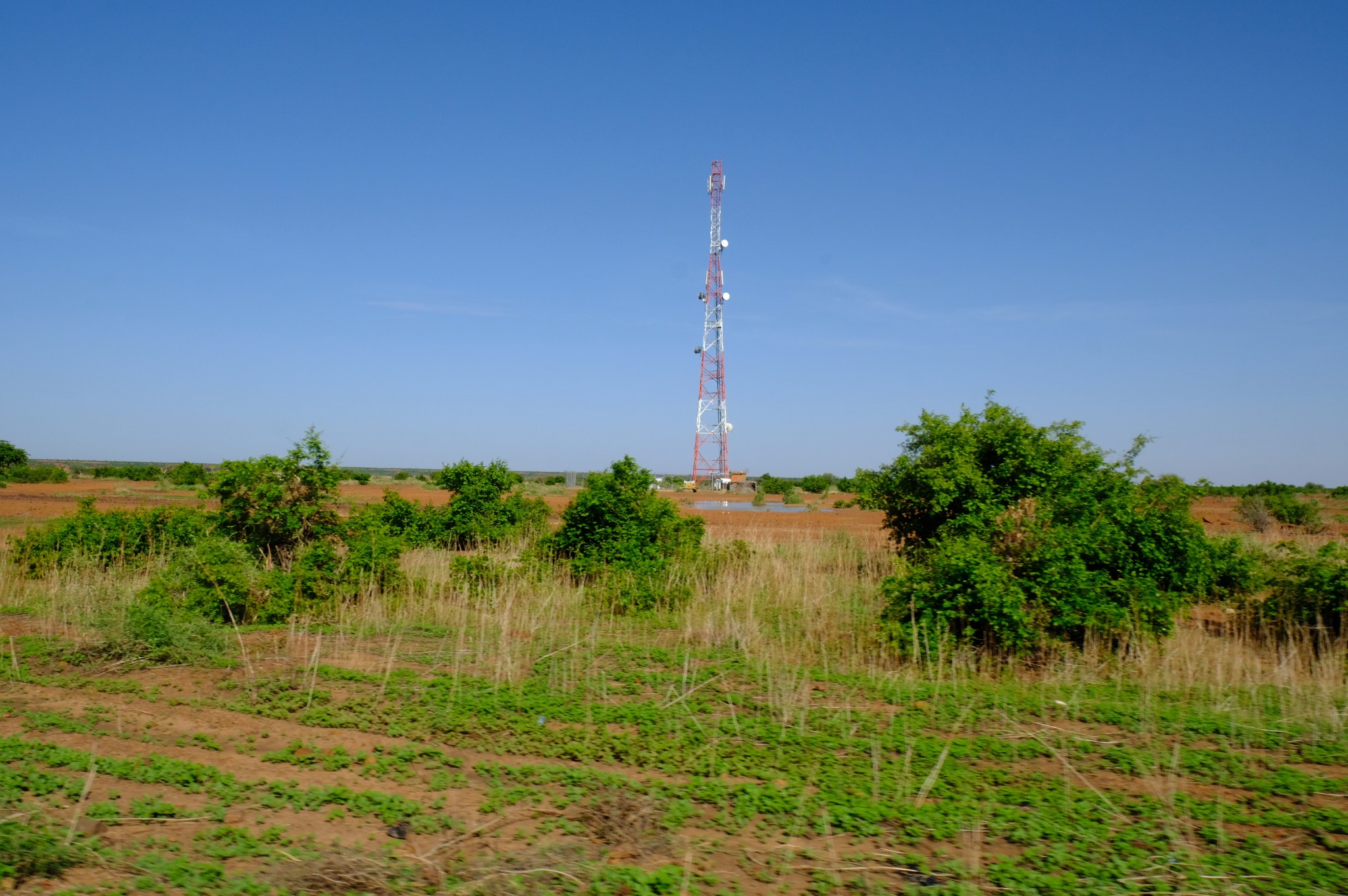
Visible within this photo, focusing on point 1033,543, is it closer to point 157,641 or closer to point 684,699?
point 684,699

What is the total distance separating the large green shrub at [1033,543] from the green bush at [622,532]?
11.0 ft

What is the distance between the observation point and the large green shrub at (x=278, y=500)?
37.5 ft

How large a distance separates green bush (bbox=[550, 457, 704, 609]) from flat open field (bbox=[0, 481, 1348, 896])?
2.39 meters

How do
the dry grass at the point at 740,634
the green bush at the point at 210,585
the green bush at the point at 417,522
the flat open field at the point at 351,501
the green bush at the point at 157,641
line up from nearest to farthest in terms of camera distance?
1. the dry grass at the point at 740,634
2. the green bush at the point at 157,641
3. the green bush at the point at 210,585
4. the green bush at the point at 417,522
5. the flat open field at the point at 351,501

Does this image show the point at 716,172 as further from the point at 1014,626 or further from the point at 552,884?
the point at 552,884

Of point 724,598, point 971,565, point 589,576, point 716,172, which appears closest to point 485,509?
point 589,576

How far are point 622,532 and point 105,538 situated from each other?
7.36m

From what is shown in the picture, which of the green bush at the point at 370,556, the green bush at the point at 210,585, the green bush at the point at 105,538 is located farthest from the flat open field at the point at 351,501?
the green bush at the point at 210,585

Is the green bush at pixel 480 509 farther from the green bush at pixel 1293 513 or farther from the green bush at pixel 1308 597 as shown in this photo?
the green bush at pixel 1293 513

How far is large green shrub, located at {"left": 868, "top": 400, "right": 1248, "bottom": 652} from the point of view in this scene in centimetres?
827

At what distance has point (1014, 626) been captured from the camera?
8.08m

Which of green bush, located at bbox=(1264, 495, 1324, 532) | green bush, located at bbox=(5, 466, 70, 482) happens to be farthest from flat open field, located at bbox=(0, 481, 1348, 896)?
green bush, located at bbox=(5, 466, 70, 482)

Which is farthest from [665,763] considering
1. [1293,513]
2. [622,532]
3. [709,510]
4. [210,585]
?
[1293,513]

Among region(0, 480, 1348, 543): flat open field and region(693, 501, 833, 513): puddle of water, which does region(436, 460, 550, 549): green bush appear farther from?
region(693, 501, 833, 513): puddle of water
